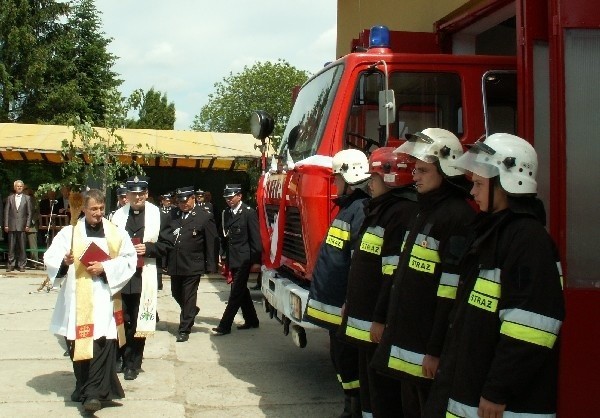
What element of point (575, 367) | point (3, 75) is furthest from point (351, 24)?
point (3, 75)

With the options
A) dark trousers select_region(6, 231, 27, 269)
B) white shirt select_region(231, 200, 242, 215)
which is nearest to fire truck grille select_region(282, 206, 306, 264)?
white shirt select_region(231, 200, 242, 215)

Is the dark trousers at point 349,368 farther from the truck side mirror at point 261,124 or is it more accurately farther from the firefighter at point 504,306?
the truck side mirror at point 261,124

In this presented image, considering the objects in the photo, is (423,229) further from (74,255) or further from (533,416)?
(74,255)

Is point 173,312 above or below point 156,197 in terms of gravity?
below

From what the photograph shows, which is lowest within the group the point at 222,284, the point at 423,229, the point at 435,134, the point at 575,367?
the point at 222,284

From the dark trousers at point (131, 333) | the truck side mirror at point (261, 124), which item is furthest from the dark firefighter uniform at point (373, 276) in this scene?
the dark trousers at point (131, 333)

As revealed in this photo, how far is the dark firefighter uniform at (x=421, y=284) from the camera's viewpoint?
3.97m

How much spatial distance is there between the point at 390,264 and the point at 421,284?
614 millimetres

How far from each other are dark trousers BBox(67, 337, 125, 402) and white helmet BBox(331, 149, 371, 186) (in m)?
2.53

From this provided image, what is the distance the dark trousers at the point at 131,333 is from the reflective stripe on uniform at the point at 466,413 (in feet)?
16.2

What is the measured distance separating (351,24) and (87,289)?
683 centimetres

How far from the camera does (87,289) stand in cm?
668

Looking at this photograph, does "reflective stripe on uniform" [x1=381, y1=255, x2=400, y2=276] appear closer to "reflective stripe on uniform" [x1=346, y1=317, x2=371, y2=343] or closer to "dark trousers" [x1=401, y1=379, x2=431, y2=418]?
"reflective stripe on uniform" [x1=346, y1=317, x2=371, y2=343]

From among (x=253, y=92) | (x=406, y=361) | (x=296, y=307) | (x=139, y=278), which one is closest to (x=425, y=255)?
(x=406, y=361)
